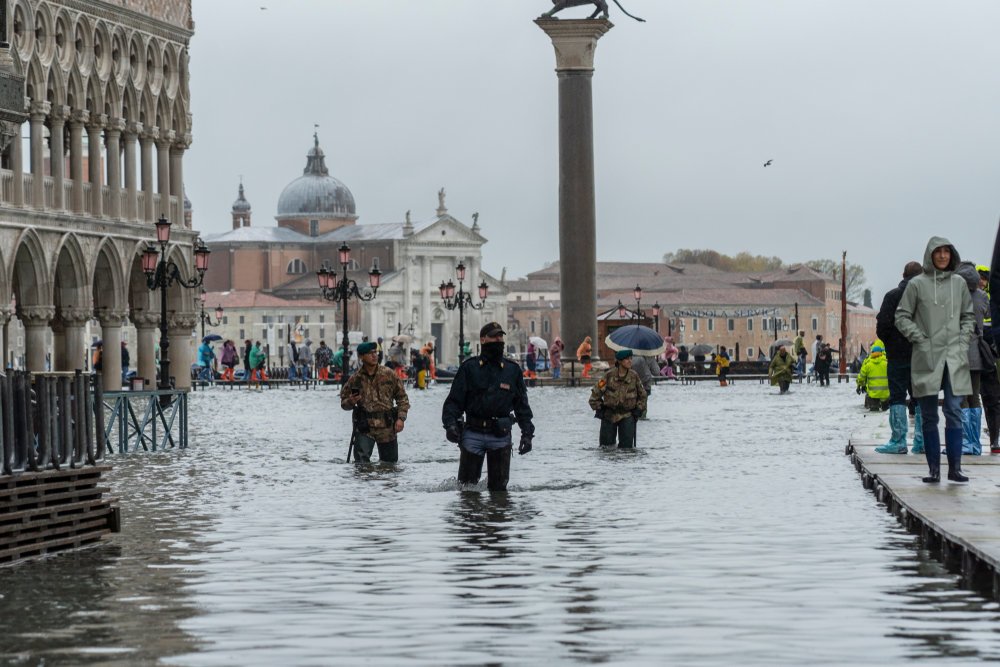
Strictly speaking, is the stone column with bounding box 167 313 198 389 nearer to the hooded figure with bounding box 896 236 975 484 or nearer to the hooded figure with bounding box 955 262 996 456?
the hooded figure with bounding box 955 262 996 456

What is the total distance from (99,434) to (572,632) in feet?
16.5

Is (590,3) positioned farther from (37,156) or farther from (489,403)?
(489,403)

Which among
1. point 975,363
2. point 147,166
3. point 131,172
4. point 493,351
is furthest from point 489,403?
point 147,166

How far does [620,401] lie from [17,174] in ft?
99.3

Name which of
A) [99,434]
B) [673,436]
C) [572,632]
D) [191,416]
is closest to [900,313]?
[99,434]

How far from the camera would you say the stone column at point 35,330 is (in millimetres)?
51938

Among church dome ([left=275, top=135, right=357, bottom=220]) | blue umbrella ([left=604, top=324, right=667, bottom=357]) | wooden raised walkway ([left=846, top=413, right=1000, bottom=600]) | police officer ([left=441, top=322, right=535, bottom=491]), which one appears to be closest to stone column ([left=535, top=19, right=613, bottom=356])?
blue umbrella ([left=604, top=324, right=667, bottom=357])

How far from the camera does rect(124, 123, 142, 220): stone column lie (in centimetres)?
5784

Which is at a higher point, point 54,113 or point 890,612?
point 54,113

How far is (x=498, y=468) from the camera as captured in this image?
56.0ft

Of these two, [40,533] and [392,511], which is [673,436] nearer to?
[392,511]

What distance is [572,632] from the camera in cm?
923

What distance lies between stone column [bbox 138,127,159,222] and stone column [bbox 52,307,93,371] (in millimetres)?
5146

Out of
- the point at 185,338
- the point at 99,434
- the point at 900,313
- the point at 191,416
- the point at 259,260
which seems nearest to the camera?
the point at 99,434
